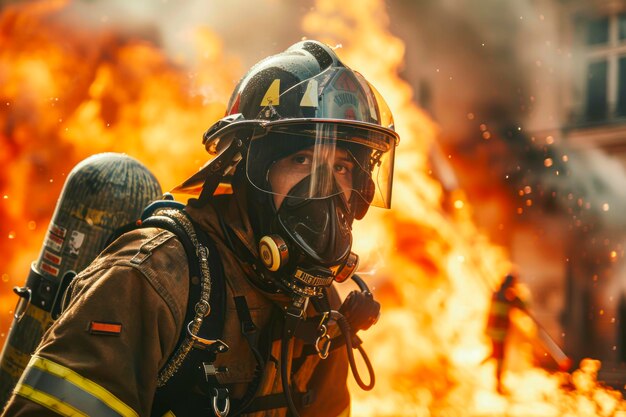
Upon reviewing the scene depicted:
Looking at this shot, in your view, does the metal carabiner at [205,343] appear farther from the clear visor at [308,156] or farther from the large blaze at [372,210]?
the large blaze at [372,210]

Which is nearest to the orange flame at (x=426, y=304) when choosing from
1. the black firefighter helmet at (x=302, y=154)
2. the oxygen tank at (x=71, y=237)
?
the oxygen tank at (x=71, y=237)

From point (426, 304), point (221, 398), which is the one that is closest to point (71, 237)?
point (221, 398)

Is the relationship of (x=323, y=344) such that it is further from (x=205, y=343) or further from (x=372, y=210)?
(x=372, y=210)

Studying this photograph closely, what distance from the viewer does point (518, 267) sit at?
1094 centimetres

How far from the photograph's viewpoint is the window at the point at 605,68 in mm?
10602

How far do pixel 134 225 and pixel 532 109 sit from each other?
10.3 m

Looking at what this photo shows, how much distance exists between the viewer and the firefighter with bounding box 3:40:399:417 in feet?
5.98

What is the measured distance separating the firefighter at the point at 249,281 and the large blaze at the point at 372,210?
184 inches

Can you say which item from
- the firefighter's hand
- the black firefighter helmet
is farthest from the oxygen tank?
the firefighter's hand

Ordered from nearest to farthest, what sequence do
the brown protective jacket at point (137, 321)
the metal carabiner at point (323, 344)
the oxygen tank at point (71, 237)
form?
the brown protective jacket at point (137, 321)
the metal carabiner at point (323, 344)
the oxygen tank at point (71, 237)

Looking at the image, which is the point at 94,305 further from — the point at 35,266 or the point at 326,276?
the point at 35,266

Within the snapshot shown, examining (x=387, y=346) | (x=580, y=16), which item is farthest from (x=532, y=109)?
(x=387, y=346)

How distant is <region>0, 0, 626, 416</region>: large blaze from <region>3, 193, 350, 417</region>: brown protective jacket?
4.96 meters

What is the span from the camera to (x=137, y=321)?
188 cm
